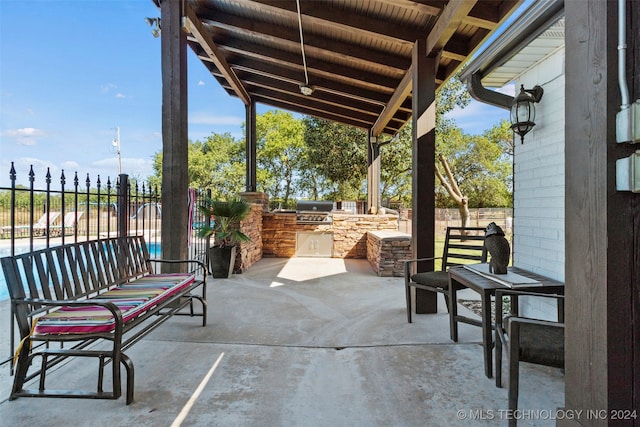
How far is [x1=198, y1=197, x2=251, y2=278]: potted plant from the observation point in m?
5.43

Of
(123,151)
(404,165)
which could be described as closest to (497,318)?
(404,165)

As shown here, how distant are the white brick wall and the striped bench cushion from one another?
3.01 meters

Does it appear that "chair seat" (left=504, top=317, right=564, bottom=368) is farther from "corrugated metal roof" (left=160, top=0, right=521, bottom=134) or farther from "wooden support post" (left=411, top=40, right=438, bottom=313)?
"corrugated metal roof" (left=160, top=0, right=521, bottom=134)

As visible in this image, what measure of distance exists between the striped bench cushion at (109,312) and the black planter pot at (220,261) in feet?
8.25

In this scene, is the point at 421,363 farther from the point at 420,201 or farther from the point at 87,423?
the point at 87,423

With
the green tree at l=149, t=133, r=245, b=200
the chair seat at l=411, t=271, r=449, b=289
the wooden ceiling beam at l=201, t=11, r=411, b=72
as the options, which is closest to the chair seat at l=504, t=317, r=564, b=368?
the chair seat at l=411, t=271, r=449, b=289

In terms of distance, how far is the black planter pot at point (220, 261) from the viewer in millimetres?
5488

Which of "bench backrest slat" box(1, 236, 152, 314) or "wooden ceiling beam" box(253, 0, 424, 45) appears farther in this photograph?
"wooden ceiling beam" box(253, 0, 424, 45)

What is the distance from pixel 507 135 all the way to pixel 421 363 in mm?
16898

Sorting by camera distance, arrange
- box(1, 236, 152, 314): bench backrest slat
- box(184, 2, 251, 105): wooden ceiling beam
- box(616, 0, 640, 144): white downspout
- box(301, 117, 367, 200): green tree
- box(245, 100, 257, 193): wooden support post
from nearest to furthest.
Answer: box(616, 0, 640, 144): white downspout
box(1, 236, 152, 314): bench backrest slat
box(184, 2, 251, 105): wooden ceiling beam
box(245, 100, 257, 193): wooden support post
box(301, 117, 367, 200): green tree

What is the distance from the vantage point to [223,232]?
5.46 metres

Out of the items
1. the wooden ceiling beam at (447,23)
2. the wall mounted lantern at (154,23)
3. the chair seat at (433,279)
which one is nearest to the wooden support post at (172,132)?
the wall mounted lantern at (154,23)

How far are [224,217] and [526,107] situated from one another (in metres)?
4.26

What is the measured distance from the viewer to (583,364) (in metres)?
1.15
